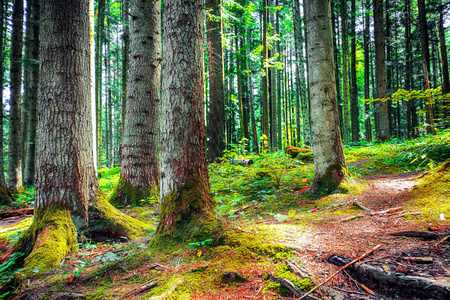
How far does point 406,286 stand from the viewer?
1575 millimetres

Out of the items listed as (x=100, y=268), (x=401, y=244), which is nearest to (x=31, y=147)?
(x=100, y=268)

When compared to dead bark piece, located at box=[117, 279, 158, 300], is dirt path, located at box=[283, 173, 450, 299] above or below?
above

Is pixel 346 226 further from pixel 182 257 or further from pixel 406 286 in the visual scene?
pixel 182 257

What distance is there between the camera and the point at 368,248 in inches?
84.7

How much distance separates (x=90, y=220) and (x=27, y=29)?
1238 centimetres

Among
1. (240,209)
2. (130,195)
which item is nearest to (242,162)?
(240,209)

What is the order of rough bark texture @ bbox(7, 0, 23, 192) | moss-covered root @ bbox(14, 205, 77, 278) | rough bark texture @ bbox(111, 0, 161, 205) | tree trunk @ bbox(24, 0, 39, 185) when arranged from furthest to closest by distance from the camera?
tree trunk @ bbox(24, 0, 39, 185) < rough bark texture @ bbox(7, 0, 23, 192) < rough bark texture @ bbox(111, 0, 161, 205) < moss-covered root @ bbox(14, 205, 77, 278)

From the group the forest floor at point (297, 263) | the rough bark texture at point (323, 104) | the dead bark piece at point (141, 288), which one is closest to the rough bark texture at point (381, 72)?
the rough bark texture at point (323, 104)

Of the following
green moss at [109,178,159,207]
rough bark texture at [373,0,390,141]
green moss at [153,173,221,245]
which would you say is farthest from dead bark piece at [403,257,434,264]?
rough bark texture at [373,0,390,141]

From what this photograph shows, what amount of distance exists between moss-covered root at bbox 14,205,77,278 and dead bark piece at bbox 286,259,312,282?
8.19 feet

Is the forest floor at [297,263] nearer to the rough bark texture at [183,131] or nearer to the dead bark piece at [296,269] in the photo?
the dead bark piece at [296,269]

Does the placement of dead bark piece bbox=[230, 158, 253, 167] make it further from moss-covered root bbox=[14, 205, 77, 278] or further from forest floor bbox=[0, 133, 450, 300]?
moss-covered root bbox=[14, 205, 77, 278]

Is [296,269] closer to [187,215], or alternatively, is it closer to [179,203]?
[187,215]

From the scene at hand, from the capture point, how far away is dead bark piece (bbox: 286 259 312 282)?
1.90m
